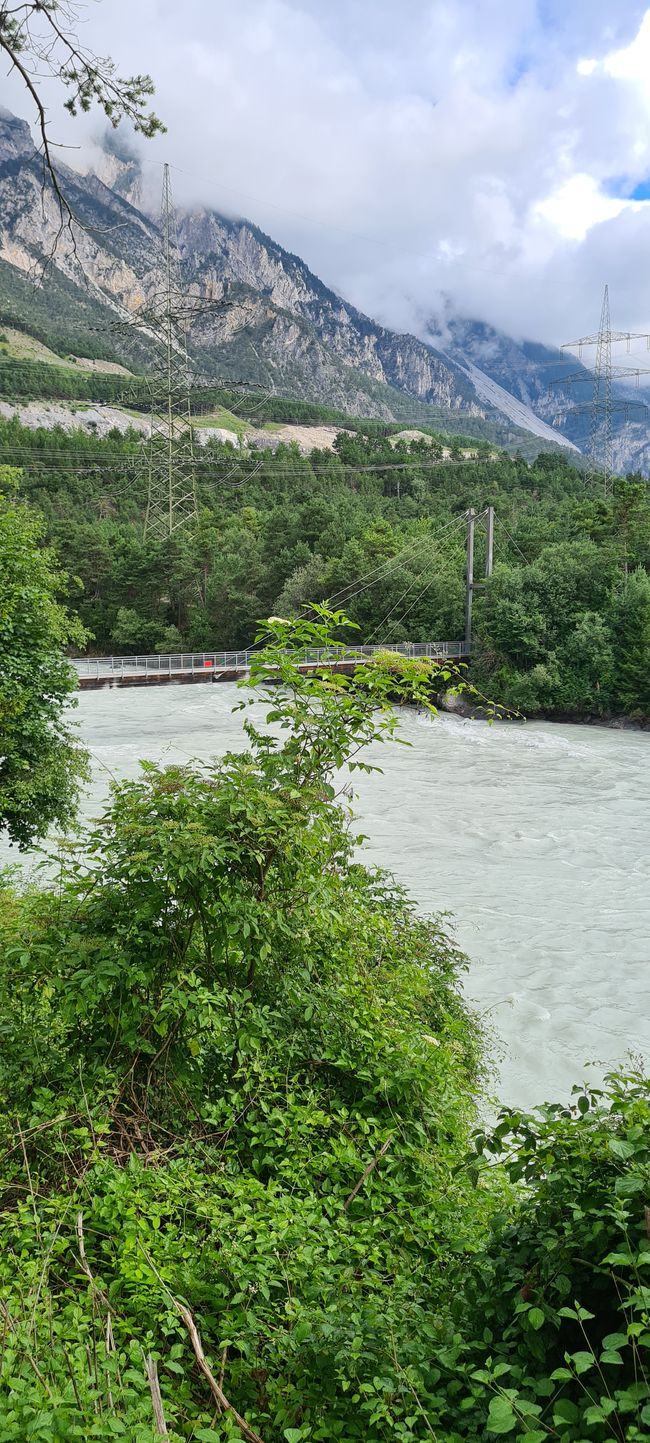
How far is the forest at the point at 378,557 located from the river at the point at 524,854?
16.6 feet

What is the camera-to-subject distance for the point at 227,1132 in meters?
3.62

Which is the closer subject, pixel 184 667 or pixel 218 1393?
pixel 218 1393

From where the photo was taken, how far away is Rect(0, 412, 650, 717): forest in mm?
35250

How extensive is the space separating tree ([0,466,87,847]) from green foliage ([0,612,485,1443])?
700 centimetres

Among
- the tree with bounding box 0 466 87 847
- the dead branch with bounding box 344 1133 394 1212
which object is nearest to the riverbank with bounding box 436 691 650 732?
the tree with bounding box 0 466 87 847

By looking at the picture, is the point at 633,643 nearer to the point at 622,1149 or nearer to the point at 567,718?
the point at 567,718

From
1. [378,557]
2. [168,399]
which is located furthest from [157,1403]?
[168,399]

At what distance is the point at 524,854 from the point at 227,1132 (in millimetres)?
13976

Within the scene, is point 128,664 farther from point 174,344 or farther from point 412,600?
point 174,344

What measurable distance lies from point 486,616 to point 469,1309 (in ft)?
127

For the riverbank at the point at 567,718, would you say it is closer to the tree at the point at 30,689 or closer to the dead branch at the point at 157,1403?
the tree at the point at 30,689

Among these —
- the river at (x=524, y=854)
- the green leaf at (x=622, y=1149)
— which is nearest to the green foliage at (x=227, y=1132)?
the green leaf at (x=622, y=1149)

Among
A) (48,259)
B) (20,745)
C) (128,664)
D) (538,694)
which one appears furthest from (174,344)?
(48,259)

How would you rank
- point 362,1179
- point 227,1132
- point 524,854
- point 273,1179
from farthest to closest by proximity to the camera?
point 524,854 → point 227,1132 → point 273,1179 → point 362,1179
